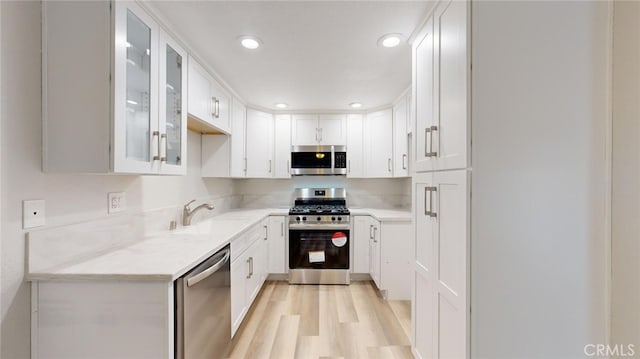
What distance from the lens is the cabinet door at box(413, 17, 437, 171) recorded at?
4.91 feet

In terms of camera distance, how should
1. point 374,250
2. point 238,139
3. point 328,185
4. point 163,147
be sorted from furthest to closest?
point 328,185, point 238,139, point 374,250, point 163,147

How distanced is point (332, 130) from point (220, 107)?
156 centimetres

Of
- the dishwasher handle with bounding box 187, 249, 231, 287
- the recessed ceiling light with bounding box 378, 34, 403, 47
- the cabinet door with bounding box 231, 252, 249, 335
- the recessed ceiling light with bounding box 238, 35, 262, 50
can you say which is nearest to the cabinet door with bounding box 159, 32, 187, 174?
the recessed ceiling light with bounding box 238, 35, 262, 50

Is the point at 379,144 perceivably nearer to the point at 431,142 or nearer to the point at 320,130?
the point at 320,130

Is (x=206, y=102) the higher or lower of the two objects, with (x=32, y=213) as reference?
higher

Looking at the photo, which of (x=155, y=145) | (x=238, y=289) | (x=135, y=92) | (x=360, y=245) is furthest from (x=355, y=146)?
(x=135, y=92)

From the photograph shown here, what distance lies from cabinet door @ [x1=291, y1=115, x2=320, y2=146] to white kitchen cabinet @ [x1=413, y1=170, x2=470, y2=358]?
211 centimetres

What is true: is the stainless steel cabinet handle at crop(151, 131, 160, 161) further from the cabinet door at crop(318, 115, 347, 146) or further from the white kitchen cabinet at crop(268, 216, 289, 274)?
the cabinet door at crop(318, 115, 347, 146)

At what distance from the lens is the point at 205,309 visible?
147 cm

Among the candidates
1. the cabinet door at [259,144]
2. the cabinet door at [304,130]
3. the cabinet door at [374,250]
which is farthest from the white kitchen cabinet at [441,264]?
the cabinet door at [259,144]

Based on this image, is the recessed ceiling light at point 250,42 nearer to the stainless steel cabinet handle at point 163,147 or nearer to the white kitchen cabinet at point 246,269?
the stainless steel cabinet handle at point 163,147

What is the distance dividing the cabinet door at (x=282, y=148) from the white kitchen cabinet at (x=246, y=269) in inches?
33.0

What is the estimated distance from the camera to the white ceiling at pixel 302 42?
152cm
